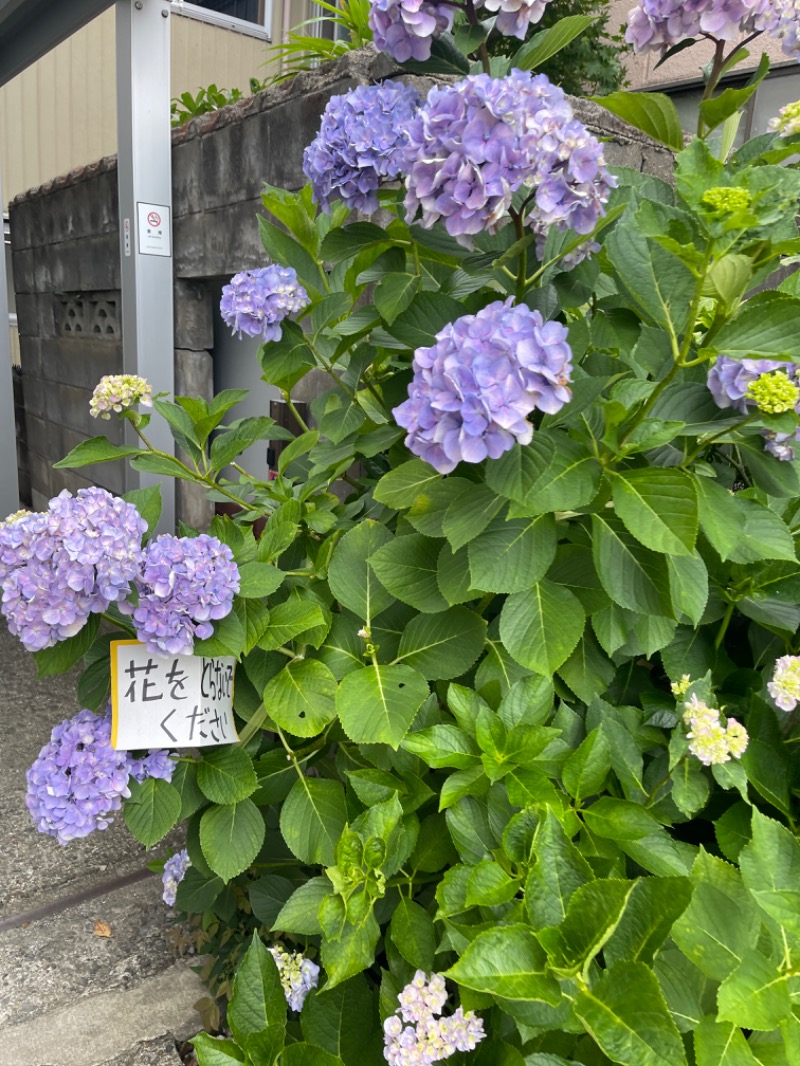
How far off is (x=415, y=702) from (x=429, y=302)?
48 cm

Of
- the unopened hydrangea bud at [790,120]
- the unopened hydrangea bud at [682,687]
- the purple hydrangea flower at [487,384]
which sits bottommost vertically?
the unopened hydrangea bud at [682,687]

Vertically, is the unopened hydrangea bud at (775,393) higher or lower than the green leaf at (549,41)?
lower

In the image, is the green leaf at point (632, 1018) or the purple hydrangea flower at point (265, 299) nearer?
the green leaf at point (632, 1018)

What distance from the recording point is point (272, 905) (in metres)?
1.12

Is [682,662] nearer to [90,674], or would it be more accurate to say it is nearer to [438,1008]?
[438,1008]

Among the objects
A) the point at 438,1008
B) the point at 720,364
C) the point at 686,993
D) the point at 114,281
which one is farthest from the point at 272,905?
the point at 114,281

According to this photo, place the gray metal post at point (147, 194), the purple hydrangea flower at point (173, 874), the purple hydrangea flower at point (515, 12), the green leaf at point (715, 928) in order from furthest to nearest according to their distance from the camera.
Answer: the gray metal post at point (147, 194)
the purple hydrangea flower at point (173, 874)
the purple hydrangea flower at point (515, 12)
the green leaf at point (715, 928)

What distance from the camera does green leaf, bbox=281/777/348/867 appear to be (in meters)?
0.95

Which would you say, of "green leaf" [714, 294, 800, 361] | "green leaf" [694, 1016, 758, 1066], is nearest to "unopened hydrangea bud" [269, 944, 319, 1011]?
"green leaf" [694, 1016, 758, 1066]

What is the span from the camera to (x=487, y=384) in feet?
2.18

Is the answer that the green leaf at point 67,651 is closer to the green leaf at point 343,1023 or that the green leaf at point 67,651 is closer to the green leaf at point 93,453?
the green leaf at point 93,453

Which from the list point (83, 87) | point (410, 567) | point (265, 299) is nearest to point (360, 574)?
point (410, 567)

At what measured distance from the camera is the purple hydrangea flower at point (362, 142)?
0.88 m

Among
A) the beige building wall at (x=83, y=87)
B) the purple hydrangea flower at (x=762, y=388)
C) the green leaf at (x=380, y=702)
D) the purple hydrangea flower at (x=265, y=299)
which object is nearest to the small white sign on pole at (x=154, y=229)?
the purple hydrangea flower at (x=265, y=299)
